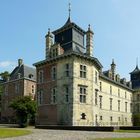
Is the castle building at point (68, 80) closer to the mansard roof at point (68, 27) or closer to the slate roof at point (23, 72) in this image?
the mansard roof at point (68, 27)

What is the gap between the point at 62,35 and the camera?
157ft

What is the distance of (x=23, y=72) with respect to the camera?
65250 millimetres

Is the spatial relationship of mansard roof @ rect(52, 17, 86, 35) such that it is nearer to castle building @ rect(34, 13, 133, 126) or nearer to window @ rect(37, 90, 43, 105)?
castle building @ rect(34, 13, 133, 126)

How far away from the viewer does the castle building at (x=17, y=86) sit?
64062 mm

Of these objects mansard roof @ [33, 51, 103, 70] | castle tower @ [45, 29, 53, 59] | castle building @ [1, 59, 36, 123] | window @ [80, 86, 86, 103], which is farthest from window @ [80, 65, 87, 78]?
castle building @ [1, 59, 36, 123]

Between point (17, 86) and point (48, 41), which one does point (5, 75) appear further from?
point (48, 41)

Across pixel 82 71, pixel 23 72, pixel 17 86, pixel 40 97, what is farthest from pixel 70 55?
pixel 17 86

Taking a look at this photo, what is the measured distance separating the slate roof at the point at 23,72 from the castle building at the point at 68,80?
58.1 ft

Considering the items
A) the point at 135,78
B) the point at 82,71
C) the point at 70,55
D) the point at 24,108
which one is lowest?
the point at 24,108

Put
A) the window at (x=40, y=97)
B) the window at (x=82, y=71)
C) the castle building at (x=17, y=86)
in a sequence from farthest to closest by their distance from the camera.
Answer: the castle building at (x=17, y=86) → the window at (x=40, y=97) → the window at (x=82, y=71)

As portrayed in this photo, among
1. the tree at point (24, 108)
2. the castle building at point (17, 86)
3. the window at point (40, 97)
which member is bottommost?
the tree at point (24, 108)

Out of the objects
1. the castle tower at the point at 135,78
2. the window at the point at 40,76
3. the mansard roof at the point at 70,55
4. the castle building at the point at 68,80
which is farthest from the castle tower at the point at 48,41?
the castle tower at the point at 135,78

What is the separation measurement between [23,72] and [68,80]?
2545 cm

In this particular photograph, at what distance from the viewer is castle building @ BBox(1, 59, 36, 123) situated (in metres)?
64.1
